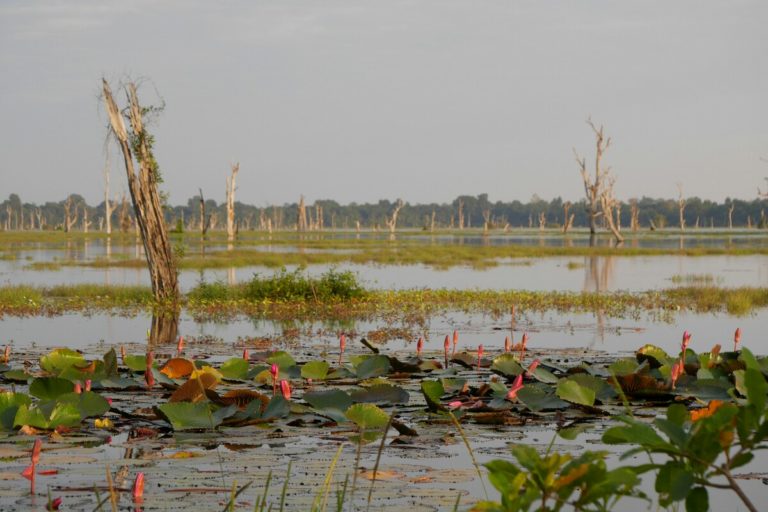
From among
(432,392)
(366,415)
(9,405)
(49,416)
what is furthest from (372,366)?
(9,405)

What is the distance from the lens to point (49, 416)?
18.6ft

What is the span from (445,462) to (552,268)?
29769 millimetres

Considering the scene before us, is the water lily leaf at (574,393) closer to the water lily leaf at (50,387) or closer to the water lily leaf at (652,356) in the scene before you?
the water lily leaf at (652,356)

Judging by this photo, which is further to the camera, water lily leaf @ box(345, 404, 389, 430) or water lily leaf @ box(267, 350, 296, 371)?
water lily leaf @ box(267, 350, 296, 371)

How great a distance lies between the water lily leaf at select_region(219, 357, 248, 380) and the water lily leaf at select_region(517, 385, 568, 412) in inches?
92.4

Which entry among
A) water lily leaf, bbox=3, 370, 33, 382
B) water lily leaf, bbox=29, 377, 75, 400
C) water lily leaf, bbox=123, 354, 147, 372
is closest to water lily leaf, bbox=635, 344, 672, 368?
water lily leaf, bbox=123, 354, 147, 372

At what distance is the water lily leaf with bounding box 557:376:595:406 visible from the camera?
5.93 metres

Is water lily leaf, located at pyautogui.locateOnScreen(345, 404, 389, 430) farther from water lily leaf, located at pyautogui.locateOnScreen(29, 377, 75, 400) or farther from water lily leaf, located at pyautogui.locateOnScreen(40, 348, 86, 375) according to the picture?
water lily leaf, located at pyautogui.locateOnScreen(40, 348, 86, 375)

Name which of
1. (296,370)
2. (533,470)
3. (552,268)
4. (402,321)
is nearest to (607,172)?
(552,268)

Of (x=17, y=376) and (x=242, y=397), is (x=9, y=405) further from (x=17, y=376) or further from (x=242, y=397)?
(x=17, y=376)

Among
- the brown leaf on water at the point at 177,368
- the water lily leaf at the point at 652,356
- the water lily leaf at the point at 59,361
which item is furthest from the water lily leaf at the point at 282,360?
the water lily leaf at the point at 652,356

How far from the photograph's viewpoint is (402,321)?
1537 cm

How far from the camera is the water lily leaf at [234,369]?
763 centimetres

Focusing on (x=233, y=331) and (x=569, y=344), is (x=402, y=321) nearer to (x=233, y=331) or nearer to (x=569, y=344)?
(x=233, y=331)
